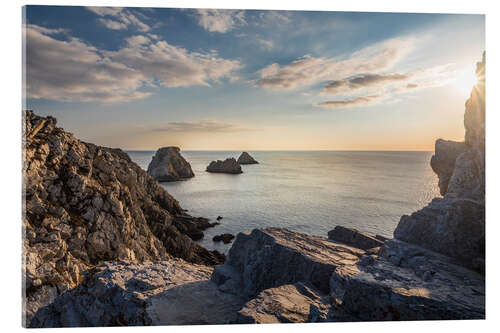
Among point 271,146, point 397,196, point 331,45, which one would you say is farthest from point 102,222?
point 397,196

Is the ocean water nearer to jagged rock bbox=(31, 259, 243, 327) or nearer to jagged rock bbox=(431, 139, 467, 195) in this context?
jagged rock bbox=(431, 139, 467, 195)

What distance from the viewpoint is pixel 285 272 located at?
5805 millimetres

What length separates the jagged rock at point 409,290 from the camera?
4.03m

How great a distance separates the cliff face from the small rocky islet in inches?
0.8

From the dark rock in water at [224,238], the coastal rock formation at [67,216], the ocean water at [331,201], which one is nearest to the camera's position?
the coastal rock formation at [67,216]

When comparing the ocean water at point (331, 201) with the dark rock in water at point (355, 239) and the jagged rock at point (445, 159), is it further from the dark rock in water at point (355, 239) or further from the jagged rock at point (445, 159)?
the dark rock in water at point (355, 239)

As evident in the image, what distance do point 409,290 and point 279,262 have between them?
2.67 meters

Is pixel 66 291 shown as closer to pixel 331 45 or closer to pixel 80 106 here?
pixel 80 106

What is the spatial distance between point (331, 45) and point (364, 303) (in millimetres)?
6607

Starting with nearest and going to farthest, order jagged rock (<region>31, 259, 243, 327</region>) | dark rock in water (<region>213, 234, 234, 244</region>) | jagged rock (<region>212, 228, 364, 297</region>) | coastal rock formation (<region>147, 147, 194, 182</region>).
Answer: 1. jagged rock (<region>31, 259, 243, 327</region>)
2. jagged rock (<region>212, 228, 364, 297</region>)
3. dark rock in water (<region>213, 234, 234, 244</region>)
4. coastal rock formation (<region>147, 147, 194, 182</region>)

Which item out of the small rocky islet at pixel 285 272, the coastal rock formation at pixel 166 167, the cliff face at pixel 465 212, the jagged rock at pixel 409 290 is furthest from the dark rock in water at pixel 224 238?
the coastal rock formation at pixel 166 167

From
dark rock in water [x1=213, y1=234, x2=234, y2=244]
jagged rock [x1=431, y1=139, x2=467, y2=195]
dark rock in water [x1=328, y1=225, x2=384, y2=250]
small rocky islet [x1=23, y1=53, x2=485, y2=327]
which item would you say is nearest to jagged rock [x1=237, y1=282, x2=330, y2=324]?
small rocky islet [x1=23, y1=53, x2=485, y2=327]

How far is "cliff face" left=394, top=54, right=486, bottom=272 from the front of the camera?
501 cm

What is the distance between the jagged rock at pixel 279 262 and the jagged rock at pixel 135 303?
51 centimetres
